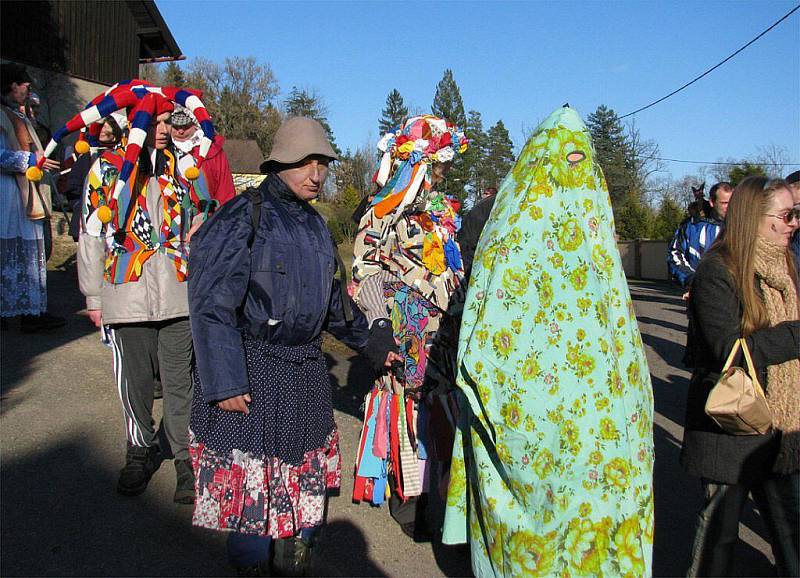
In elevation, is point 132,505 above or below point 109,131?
below

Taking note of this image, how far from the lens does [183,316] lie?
12.4 ft

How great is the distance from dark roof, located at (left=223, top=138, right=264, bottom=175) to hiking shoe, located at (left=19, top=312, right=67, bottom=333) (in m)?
37.1

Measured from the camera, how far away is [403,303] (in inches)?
149

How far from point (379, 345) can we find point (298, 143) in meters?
1.17

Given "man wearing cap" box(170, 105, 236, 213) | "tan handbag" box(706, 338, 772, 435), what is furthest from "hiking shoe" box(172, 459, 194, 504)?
"tan handbag" box(706, 338, 772, 435)

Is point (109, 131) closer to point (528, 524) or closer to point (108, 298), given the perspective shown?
point (108, 298)

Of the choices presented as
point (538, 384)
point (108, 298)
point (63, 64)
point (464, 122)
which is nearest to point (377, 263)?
point (108, 298)

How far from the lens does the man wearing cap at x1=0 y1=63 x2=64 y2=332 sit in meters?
6.11

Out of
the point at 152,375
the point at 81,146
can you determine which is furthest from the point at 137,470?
the point at 81,146

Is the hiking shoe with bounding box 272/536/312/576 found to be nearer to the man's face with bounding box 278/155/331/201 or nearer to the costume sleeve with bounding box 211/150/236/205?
the man's face with bounding box 278/155/331/201

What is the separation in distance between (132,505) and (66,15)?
80.7ft

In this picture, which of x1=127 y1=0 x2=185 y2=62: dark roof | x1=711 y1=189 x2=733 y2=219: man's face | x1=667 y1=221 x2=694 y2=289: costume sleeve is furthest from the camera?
x1=127 y1=0 x2=185 y2=62: dark roof

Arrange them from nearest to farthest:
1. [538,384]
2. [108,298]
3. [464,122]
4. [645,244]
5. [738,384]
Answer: [538,384], [738,384], [108,298], [645,244], [464,122]

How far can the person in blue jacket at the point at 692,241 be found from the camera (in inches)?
268
